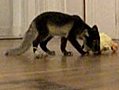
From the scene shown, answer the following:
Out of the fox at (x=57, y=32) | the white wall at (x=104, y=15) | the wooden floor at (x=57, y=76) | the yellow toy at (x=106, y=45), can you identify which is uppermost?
the white wall at (x=104, y=15)

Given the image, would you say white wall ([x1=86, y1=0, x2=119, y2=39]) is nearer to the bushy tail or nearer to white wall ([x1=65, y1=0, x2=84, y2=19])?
white wall ([x1=65, y1=0, x2=84, y2=19])

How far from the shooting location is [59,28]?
2.41 metres

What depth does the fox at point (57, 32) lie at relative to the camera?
7.75 feet

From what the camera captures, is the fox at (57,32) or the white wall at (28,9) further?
the white wall at (28,9)

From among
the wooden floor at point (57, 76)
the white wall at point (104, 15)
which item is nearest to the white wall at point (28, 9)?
the white wall at point (104, 15)

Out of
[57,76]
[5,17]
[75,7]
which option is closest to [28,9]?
[5,17]

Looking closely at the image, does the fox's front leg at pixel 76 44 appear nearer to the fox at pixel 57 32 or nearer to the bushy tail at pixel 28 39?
the fox at pixel 57 32

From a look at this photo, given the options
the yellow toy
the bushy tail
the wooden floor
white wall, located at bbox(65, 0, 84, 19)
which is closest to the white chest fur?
the bushy tail

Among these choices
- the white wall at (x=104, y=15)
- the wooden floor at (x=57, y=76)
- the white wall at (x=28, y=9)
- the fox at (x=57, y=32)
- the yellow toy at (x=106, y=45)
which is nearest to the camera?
the wooden floor at (x=57, y=76)

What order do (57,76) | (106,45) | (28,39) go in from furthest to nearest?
(106,45) < (28,39) < (57,76)

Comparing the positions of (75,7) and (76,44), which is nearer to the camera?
(76,44)

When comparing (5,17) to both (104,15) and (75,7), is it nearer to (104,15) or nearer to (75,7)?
(75,7)

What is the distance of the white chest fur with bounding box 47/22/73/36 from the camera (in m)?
2.39

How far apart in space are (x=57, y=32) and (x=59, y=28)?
30 millimetres
